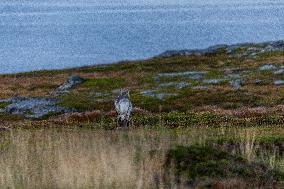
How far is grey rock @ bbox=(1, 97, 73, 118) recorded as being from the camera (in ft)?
173

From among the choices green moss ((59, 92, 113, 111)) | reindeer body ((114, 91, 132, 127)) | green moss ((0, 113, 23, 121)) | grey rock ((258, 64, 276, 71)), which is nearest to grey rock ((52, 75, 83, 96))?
green moss ((59, 92, 113, 111))

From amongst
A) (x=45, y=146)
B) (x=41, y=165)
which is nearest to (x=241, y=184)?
(x=41, y=165)

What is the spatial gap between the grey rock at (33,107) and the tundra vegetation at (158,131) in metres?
0.70

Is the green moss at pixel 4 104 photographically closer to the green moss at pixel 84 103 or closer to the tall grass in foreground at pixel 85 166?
the green moss at pixel 84 103

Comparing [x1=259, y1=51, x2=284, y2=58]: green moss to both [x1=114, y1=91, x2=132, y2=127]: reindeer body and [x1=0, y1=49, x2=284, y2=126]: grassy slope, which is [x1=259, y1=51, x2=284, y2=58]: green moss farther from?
[x1=114, y1=91, x2=132, y2=127]: reindeer body

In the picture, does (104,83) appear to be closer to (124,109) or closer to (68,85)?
(68,85)

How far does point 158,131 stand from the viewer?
34.9 meters

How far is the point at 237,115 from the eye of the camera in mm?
44344

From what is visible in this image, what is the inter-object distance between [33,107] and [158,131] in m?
21.8

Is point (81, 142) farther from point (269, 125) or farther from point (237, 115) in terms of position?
point (237, 115)

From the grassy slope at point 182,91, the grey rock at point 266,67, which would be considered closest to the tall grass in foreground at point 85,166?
the grassy slope at point 182,91

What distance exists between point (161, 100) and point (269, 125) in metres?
18.4

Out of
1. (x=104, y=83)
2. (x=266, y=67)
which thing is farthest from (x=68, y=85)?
(x=266, y=67)

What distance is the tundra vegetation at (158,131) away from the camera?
2111 cm
